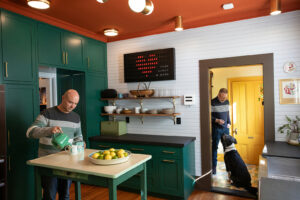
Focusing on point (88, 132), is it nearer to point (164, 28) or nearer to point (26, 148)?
point (26, 148)

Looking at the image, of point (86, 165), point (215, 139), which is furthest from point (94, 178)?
point (215, 139)

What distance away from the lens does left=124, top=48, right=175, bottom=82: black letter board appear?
13.3ft

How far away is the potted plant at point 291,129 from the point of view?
312 centimetres

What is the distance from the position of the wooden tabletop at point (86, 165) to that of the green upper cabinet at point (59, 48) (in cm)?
169

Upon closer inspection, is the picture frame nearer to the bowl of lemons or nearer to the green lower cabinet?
the green lower cabinet

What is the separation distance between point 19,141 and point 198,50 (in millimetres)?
3074

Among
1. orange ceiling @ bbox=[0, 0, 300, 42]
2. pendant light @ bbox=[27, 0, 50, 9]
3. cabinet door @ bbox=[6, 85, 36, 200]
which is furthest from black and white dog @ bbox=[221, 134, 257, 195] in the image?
pendant light @ bbox=[27, 0, 50, 9]

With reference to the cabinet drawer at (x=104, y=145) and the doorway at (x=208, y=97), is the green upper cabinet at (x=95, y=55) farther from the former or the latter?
the doorway at (x=208, y=97)

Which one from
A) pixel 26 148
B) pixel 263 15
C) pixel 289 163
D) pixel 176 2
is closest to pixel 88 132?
pixel 26 148

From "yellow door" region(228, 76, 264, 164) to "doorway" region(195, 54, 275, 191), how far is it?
184cm

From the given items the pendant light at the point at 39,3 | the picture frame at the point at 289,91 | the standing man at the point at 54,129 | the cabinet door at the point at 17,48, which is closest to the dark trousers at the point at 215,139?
the picture frame at the point at 289,91

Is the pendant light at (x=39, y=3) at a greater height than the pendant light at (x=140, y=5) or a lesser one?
greater

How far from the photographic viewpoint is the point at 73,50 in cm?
396

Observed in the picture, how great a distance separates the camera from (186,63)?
4.00 m
